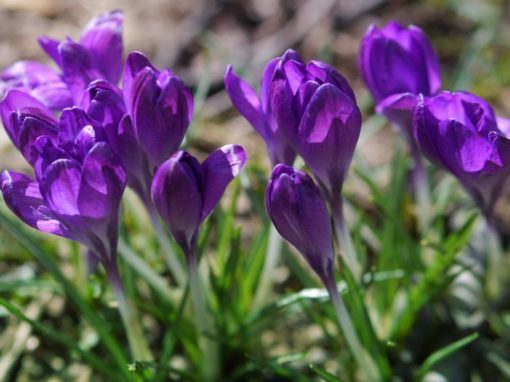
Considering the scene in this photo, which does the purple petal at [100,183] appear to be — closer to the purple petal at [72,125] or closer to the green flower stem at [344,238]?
the purple petal at [72,125]

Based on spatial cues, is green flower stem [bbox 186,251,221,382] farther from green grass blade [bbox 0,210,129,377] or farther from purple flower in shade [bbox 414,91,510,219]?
purple flower in shade [bbox 414,91,510,219]

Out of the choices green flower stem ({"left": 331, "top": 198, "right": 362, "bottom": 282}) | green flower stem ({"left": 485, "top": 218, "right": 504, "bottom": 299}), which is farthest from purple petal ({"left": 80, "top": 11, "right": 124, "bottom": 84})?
green flower stem ({"left": 485, "top": 218, "right": 504, "bottom": 299})

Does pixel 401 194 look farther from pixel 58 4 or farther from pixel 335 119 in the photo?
pixel 58 4

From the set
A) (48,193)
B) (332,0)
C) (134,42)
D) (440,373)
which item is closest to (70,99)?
(48,193)

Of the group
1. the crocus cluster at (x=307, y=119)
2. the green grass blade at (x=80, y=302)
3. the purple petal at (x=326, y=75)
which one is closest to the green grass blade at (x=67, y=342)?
the green grass blade at (x=80, y=302)

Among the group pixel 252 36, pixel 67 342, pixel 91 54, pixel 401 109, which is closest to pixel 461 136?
pixel 401 109

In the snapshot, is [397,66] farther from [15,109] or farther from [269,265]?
[15,109]
